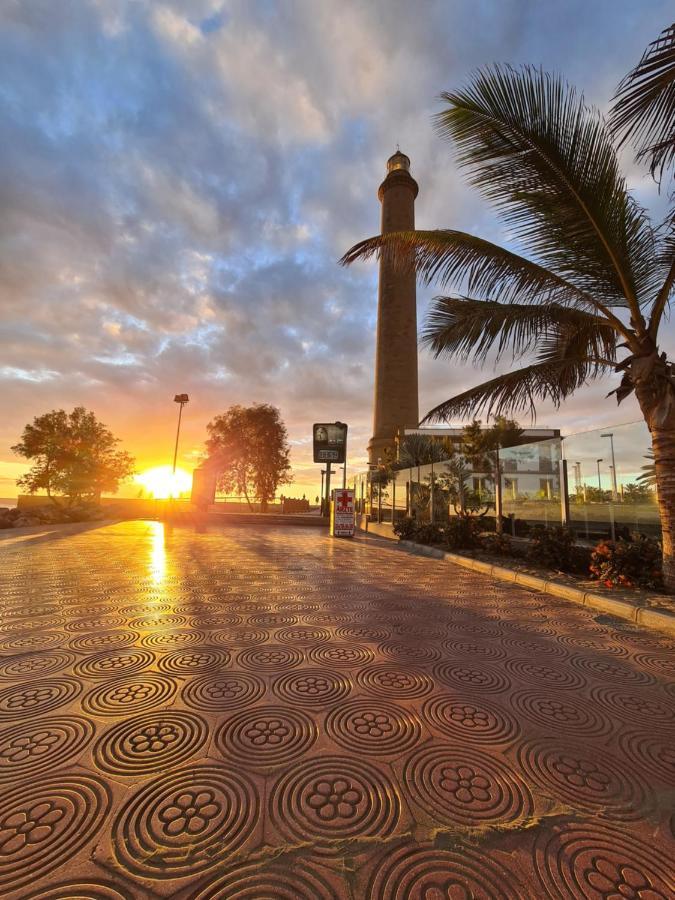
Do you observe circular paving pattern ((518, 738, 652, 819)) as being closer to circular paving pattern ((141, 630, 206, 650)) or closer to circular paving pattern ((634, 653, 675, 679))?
circular paving pattern ((634, 653, 675, 679))

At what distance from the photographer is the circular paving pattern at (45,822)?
4.21ft

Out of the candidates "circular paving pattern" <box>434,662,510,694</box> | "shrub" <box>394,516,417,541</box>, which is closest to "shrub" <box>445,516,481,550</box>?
"shrub" <box>394,516,417,541</box>

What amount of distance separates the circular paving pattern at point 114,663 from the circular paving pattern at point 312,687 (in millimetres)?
1079

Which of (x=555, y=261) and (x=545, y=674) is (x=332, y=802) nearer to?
(x=545, y=674)

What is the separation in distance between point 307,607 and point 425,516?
9979mm

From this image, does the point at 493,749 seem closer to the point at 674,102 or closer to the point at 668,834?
the point at 668,834

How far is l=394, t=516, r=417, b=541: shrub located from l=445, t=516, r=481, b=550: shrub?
2.67 metres

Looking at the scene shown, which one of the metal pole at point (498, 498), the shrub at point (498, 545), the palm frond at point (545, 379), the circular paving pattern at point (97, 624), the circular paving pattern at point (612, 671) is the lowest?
the circular paving pattern at point (612, 671)

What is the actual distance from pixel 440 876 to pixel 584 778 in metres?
0.95

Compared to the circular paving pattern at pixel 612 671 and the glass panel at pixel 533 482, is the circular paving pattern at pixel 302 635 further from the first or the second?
the glass panel at pixel 533 482

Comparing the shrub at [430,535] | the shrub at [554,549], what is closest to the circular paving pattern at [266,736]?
the shrub at [554,549]

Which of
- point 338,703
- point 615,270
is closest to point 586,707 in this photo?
point 338,703

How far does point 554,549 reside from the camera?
22.7 feet

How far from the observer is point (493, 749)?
1950 mm
